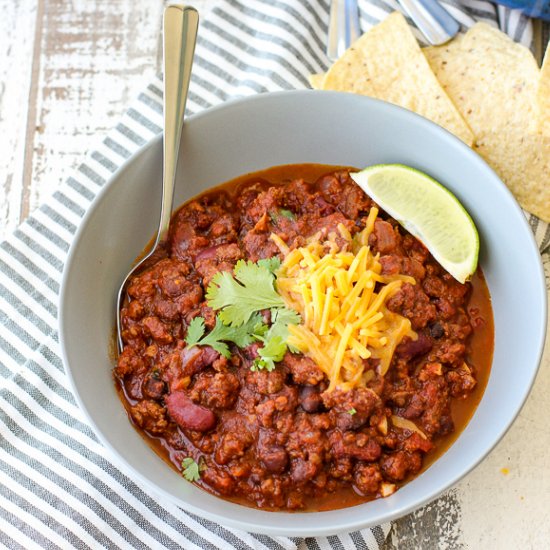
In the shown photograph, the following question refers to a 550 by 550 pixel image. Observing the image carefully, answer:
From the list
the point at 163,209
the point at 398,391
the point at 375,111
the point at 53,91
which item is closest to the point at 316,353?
the point at 398,391

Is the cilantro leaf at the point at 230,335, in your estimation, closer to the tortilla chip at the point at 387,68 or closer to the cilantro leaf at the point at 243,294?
the cilantro leaf at the point at 243,294

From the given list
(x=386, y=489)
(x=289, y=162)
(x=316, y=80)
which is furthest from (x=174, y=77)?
(x=386, y=489)

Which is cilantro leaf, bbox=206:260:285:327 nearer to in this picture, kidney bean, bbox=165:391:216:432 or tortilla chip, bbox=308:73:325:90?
kidney bean, bbox=165:391:216:432

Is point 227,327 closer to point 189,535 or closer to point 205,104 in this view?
point 189,535

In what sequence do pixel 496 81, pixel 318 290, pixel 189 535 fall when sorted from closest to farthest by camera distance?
pixel 318 290 < pixel 189 535 < pixel 496 81

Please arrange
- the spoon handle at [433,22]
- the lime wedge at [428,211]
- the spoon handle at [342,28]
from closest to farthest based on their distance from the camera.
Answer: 1. the lime wedge at [428,211]
2. the spoon handle at [433,22]
3. the spoon handle at [342,28]

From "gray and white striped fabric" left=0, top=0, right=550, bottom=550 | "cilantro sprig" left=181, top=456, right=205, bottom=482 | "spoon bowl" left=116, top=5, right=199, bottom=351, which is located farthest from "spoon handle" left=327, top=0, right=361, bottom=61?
"cilantro sprig" left=181, top=456, right=205, bottom=482

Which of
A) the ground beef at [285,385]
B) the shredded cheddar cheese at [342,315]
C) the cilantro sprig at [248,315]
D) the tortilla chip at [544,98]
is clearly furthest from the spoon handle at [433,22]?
the cilantro sprig at [248,315]
